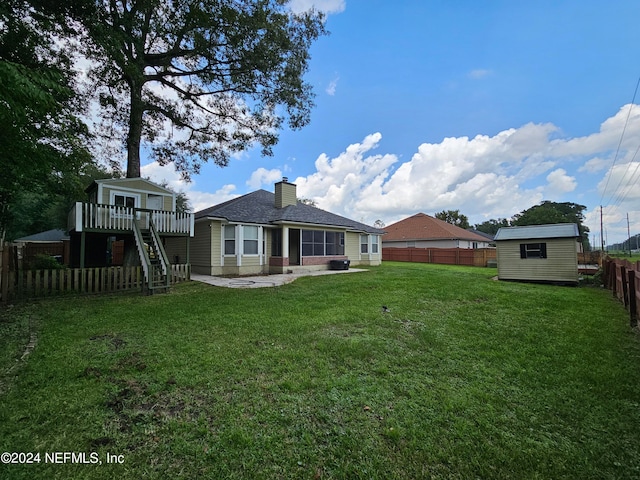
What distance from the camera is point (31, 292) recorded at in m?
7.91

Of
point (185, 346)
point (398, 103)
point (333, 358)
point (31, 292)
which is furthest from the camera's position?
point (398, 103)

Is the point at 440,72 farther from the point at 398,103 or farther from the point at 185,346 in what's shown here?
the point at 185,346

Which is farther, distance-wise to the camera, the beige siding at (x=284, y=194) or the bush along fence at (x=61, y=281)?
the beige siding at (x=284, y=194)

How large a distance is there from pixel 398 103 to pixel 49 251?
23.6 meters

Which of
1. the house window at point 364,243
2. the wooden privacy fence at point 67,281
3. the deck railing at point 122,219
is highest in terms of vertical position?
the deck railing at point 122,219

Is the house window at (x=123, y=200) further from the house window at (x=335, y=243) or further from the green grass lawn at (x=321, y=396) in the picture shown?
the house window at (x=335, y=243)

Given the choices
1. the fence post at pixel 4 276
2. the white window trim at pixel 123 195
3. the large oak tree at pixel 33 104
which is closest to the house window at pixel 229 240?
Answer: the white window trim at pixel 123 195

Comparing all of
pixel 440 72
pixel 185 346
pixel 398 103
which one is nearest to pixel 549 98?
pixel 440 72

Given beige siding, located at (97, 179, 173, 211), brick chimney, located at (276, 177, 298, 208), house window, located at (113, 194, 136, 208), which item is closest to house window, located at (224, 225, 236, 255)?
beige siding, located at (97, 179, 173, 211)

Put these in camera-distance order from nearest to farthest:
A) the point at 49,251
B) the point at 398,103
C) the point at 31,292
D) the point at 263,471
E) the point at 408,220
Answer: the point at 263,471
the point at 31,292
the point at 398,103
the point at 49,251
the point at 408,220

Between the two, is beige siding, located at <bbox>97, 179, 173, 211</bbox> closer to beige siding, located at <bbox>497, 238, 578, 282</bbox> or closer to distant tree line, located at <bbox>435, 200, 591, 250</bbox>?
beige siding, located at <bbox>497, 238, 578, 282</bbox>

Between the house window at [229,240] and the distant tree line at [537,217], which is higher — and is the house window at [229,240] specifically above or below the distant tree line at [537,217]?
below

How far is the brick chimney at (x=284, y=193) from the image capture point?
17359mm

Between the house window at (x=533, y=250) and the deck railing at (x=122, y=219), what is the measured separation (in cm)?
1532
